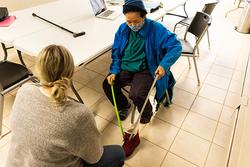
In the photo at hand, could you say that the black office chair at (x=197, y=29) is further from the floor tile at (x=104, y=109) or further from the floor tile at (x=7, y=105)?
the floor tile at (x=7, y=105)

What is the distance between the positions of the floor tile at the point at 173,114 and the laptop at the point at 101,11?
41.4 inches

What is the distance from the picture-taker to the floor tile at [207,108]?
2.08 metres

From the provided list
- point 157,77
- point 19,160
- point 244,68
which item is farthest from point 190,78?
point 19,160

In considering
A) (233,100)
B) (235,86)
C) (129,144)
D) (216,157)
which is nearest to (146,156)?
(129,144)

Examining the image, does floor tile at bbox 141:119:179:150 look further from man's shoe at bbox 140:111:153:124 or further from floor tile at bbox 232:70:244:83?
floor tile at bbox 232:70:244:83

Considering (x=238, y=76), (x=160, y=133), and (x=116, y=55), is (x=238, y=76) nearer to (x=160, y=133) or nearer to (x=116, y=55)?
(x=160, y=133)

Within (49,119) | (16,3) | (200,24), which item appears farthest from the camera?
(16,3)

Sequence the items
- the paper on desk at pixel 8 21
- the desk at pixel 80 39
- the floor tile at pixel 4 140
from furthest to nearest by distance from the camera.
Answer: the paper on desk at pixel 8 21 → the floor tile at pixel 4 140 → the desk at pixel 80 39

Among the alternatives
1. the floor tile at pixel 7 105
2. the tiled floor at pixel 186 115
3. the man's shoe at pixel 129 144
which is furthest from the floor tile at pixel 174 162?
the floor tile at pixel 7 105

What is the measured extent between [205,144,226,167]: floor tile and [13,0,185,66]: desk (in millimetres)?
1189

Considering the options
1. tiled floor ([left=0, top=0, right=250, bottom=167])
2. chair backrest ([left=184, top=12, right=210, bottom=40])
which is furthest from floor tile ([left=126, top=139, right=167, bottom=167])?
chair backrest ([left=184, top=12, right=210, bottom=40])

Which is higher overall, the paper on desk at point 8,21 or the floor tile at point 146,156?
the paper on desk at point 8,21

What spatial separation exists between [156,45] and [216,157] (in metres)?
1.01

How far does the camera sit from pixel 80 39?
1.67 m
